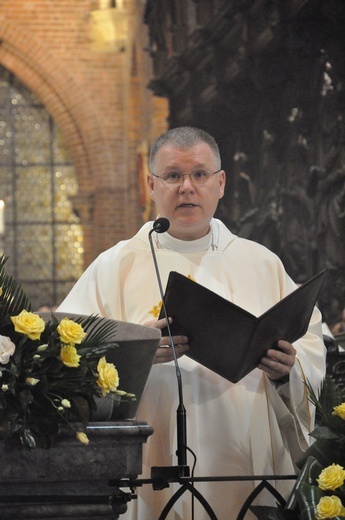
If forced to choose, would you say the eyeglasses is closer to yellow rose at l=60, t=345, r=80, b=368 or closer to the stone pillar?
yellow rose at l=60, t=345, r=80, b=368

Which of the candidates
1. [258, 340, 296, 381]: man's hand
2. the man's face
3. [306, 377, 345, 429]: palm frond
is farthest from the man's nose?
[306, 377, 345, 429]: palm frond

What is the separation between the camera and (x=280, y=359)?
11.7ft

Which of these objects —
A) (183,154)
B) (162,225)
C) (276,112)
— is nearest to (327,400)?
(162,225)

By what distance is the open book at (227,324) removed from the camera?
3428 mm

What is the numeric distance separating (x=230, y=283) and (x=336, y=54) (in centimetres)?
437

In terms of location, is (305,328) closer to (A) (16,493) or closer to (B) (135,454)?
(B) (135,454)

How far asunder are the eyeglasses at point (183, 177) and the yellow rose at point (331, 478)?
1123 millimetres

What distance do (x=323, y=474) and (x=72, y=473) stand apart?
2.86 feet

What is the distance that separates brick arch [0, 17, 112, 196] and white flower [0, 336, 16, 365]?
51.2ft

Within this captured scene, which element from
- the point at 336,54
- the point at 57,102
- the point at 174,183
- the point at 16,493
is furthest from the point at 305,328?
the point at 57,102

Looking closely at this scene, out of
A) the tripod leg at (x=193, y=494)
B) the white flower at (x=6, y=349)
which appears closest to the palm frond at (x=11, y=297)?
the white flower at (x=6, y=349)

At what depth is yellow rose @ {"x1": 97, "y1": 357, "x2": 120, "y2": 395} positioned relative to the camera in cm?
288

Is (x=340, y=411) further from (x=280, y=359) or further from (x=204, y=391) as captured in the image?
(x=204, y=391)

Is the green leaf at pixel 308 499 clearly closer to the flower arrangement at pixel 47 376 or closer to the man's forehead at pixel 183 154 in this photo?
the flower arrangement at pixel 47 376
